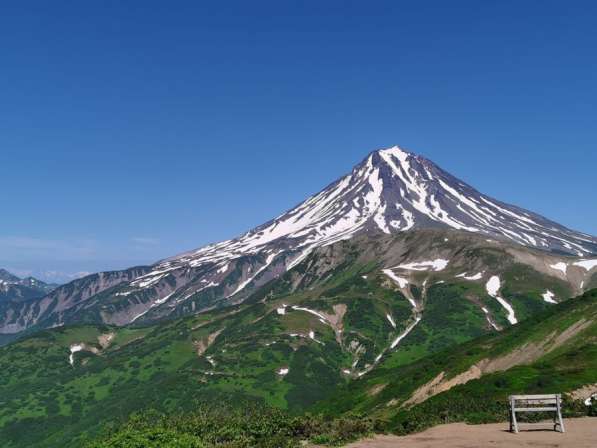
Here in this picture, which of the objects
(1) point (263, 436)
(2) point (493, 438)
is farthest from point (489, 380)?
(2) point (493, 438)

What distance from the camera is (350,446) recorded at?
131 ft

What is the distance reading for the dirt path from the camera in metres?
35.1

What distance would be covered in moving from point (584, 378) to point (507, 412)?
87.5 ft

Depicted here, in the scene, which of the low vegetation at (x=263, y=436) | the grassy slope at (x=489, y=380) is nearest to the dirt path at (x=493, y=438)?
the low vegetation at (x=263, y=436)

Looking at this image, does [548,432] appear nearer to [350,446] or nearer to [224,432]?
[350,446]

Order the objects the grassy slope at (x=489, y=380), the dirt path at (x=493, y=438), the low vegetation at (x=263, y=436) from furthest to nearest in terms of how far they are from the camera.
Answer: the grassy slope at (x=489, y=380), the low vegetation at (x=263, y=436), the dirt path at (x=493, y=438)

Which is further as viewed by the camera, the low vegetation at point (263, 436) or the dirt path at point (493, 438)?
the low vegetation at point (263, 436)

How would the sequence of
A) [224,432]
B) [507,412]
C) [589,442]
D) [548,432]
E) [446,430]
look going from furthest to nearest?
[224,432]
[507,412]
[446,430]
[548,432]
[589,442]

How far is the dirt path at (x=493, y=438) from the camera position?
115 feet

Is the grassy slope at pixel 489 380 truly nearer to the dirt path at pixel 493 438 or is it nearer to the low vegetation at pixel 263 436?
the dirt path at pixel 493 438

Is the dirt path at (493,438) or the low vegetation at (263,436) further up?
the dirt path at (493,438)

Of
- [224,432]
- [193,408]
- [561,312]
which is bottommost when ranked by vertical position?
[193,408]

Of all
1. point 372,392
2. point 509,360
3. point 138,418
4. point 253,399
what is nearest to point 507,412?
point 138,418

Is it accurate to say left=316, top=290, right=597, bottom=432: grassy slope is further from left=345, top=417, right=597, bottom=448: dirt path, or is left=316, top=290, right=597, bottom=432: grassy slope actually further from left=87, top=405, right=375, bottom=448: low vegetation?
left=87, top=405, right=375, bottom=448: low vegetation
